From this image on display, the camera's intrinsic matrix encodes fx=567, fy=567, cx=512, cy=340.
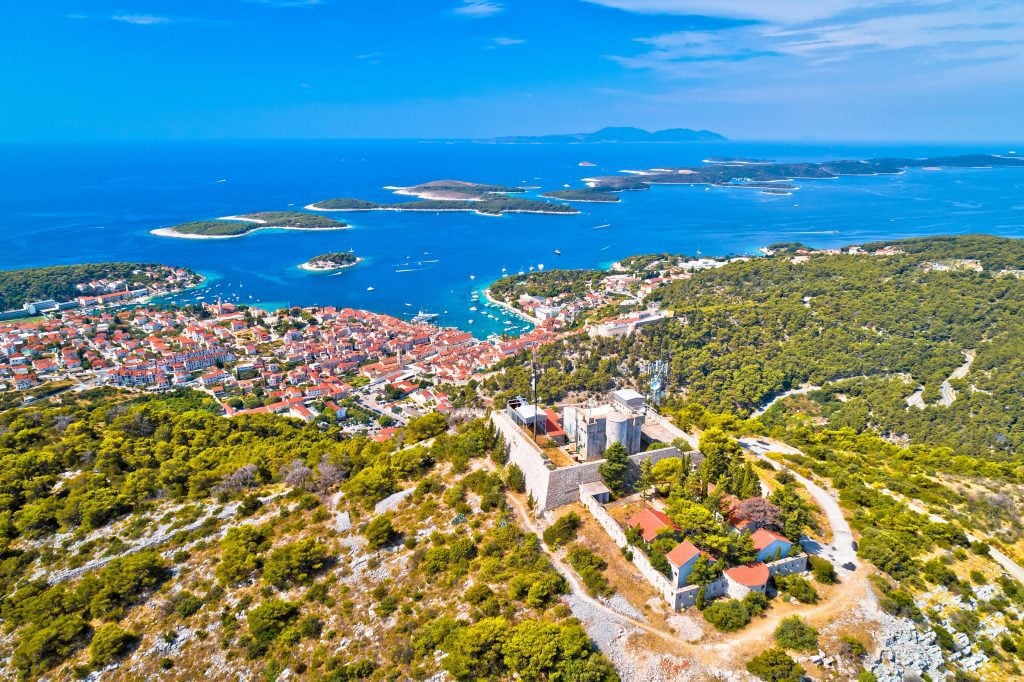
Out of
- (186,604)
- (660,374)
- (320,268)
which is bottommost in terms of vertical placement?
(660,374)

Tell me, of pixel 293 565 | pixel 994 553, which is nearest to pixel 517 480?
pixel 293 565

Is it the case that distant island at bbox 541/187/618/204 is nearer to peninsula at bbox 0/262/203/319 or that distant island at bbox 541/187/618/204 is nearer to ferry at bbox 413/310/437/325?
ferry at bbox 413/310/437/325

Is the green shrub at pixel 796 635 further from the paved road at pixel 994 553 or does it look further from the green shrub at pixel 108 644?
the green shrub at pixel 108 644

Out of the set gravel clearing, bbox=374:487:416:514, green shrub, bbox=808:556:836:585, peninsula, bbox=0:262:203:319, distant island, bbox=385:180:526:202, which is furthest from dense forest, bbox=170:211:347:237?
green shrub, bbox=808:556:836:585

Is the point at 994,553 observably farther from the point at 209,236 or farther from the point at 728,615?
the point at 209,236

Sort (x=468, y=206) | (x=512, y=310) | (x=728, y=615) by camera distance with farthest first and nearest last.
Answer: (x=468, y=206), (x=512, y=310), (x=728, y=615)

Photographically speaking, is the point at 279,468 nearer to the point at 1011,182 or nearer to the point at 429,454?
the point at 429,454
